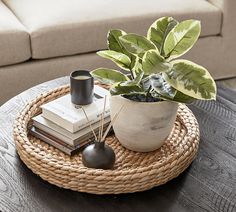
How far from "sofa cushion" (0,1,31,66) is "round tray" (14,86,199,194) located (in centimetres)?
75

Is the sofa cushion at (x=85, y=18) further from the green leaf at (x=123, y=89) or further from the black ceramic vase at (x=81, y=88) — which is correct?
the green leaf at (x=123, y=89)

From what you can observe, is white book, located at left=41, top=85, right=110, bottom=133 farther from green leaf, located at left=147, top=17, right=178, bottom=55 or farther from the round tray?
green leaf, located at left=147, top=17, right=178, bottom=55

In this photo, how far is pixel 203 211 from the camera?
1.12 m

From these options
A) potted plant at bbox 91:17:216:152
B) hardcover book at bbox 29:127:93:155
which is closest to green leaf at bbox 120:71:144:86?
potted plant at bbox 91:17:216:152

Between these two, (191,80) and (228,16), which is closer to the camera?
(191,80)

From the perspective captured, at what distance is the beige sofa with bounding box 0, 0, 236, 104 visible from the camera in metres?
2.12

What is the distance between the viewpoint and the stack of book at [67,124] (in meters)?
1.29

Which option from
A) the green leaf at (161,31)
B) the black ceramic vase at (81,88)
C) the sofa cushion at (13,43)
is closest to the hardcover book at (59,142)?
the black ceramic vase at (81,88)

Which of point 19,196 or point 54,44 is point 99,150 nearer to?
point 19,196

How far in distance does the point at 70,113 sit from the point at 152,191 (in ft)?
1.03

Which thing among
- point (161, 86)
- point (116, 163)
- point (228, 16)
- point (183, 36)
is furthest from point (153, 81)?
point (228, 16)

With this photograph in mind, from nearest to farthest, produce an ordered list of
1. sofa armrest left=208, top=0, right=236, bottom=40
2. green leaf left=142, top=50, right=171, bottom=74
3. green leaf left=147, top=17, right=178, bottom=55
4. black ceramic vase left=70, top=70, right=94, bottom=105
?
green leaf left=142, top=50, right=171, bottom=74, green leaf left=147, top=17, right=178, bottom=55, black ceramic vase left=70, top=70, right=94, bottom=105, sofa armrest left=208, top=0, right=236, bottom=40

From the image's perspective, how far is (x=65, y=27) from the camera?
2143 millimetres

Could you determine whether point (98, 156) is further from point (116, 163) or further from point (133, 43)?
point (133, 43)
